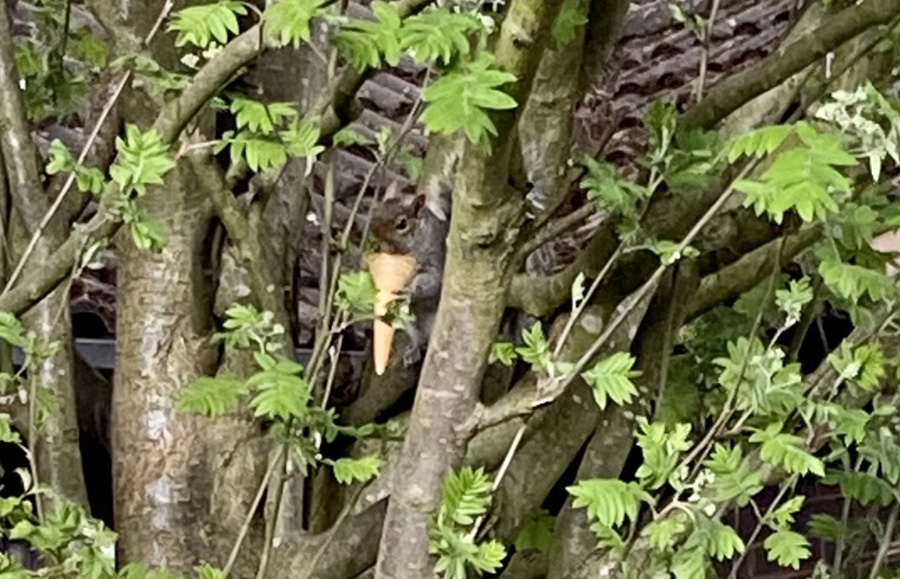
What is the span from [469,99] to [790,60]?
13.7 inches

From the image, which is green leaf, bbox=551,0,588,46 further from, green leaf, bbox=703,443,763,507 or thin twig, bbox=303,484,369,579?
thin twig, bbox=303,484,369,579

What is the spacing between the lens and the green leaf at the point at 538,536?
141 cm

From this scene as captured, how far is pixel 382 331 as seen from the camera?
4.83 feet

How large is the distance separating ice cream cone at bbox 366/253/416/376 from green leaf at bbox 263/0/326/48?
0.45m

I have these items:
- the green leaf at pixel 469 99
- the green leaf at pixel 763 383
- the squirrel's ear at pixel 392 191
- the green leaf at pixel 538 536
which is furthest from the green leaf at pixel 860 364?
the squirrel's ear at pixel 392 191

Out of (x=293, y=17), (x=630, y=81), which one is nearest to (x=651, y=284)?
(x=293, y=17)

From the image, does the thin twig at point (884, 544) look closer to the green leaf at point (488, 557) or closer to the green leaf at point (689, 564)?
the green leaf at point (689, 564)

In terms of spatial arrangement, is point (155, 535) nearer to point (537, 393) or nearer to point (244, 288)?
point (244, 288)

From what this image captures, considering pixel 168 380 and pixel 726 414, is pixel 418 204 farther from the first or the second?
pixel 726 414

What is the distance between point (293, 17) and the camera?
0.95 meters

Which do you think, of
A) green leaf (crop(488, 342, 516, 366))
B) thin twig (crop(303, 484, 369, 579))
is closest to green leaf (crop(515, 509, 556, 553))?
thin twig (crop(303, 484, 369, 579))

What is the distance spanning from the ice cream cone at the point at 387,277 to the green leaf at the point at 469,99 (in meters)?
0.49

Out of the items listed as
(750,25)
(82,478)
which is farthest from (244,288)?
(750,25)

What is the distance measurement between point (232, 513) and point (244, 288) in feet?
0.84
